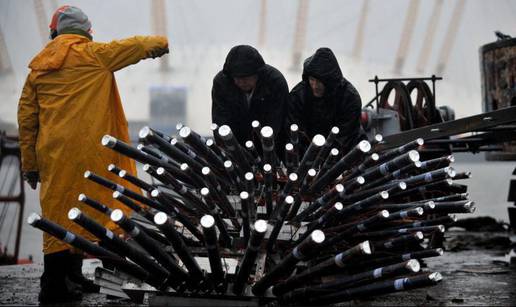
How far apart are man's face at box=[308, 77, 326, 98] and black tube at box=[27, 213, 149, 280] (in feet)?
6.61

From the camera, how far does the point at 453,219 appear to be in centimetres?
438

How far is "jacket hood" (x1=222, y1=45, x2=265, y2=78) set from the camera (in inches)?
177

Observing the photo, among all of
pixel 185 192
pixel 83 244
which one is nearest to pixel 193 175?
pixel 185 192

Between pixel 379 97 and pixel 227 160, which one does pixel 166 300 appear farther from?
pixel 379 97

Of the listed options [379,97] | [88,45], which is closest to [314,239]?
[88,45]

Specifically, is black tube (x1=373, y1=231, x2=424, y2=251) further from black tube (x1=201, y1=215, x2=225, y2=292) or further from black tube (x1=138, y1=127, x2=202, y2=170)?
black tube (x1=138, y1=127, x2=202, y2=170)

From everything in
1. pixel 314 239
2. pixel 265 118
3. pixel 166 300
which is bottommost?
pixel 166 300

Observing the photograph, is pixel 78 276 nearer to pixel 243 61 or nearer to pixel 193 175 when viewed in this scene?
pixel 193 175

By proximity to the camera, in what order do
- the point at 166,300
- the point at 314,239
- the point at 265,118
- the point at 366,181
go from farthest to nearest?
the point at 265,118, the point at 366,181, the point at 166,300, the point at 314,239

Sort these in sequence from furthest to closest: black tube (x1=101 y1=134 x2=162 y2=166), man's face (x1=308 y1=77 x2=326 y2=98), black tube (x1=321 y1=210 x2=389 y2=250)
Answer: man's face (x1=308 y1=77 x2=326 y2=98) → black tube (x1=101 y1=134 x2=162 y2=166) → black tube (x1=321 y1=210 x2=389 y2=250)

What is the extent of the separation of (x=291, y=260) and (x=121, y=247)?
2.34 feet

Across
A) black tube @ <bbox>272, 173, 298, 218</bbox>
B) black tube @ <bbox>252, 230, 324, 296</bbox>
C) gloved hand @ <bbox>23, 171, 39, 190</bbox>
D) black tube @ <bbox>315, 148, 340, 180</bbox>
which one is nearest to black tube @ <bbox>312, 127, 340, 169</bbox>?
black tube @ <bbox>315, 148, 340, 180</bbox>

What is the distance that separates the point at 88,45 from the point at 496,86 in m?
6.25

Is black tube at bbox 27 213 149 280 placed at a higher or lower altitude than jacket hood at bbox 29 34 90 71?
lower
